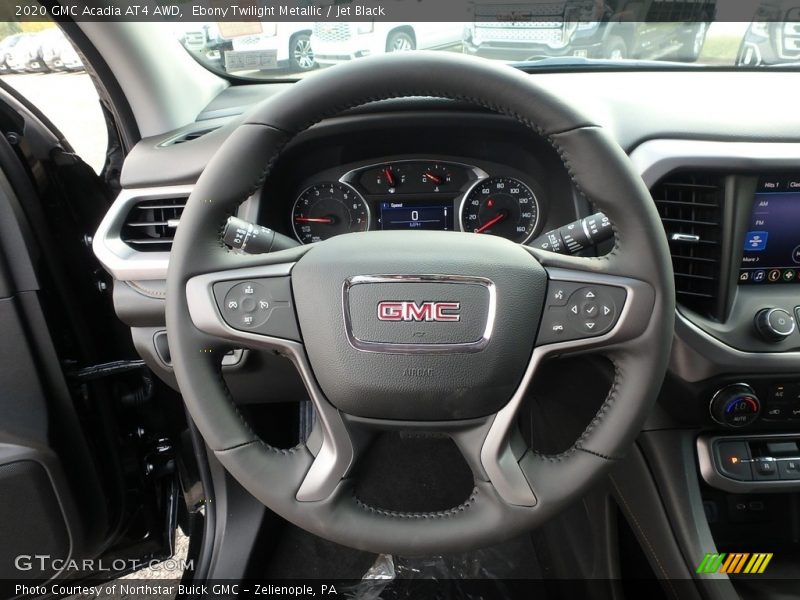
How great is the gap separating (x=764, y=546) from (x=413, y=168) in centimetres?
110

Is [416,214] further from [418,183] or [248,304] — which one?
[248,304]

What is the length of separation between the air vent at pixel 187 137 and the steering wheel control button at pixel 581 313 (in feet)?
2.71

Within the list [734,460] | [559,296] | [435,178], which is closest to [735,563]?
[734,460]

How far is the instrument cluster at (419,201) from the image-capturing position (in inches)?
49.7

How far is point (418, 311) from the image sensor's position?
33.8 inches

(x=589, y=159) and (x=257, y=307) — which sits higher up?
(x=589, y=159)

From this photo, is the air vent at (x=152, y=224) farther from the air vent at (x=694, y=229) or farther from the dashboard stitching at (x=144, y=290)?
the air vent at (x=694, y=229)

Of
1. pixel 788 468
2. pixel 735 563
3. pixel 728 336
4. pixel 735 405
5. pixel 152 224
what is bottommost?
pixel 735 563

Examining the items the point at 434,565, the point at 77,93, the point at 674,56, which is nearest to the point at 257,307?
the point at 77,93

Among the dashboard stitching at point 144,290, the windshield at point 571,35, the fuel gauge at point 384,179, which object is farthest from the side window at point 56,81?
the fuel gauge at point 384,179

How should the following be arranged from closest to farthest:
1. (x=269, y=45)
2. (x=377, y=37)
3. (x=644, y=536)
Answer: (x=644, y=536) < (x=377, y=37) < (x=269, y=45)

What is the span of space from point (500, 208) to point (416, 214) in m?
0.18

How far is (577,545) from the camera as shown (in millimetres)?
1495

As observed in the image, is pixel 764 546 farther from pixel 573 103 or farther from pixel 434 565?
pixel 573 103
